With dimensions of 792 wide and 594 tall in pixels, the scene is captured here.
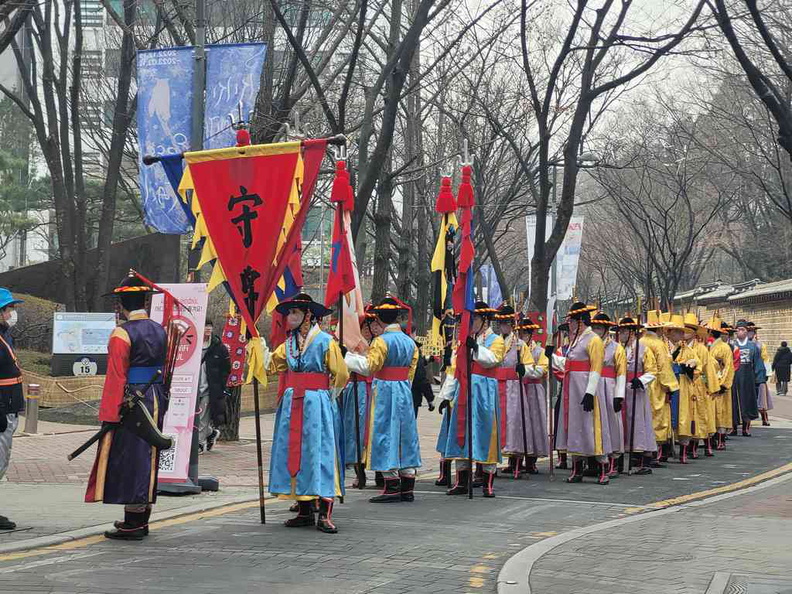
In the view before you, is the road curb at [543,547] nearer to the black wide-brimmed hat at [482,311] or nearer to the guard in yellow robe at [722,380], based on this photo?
the black wide-brimmed hat at [482,311]

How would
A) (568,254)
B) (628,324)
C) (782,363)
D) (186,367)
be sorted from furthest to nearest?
1. (782,363)
2. (568,254)
3. (628,324)
4. (186,367)

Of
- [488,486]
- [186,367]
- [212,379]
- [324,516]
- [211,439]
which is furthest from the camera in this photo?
[211,439]

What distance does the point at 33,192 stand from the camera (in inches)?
1825

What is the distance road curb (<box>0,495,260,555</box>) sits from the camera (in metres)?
8.67

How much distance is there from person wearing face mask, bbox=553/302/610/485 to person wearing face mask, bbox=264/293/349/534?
496cm

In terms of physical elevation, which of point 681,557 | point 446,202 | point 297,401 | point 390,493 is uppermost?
point 446,202

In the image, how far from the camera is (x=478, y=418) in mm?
13078

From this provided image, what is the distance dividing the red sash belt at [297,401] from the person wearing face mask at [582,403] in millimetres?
5030

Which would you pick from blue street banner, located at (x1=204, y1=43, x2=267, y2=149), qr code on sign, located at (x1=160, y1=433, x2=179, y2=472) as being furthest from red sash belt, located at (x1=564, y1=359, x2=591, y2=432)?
qr code on sign, located at (x1=160, y1=433, x2=179, y2=472)

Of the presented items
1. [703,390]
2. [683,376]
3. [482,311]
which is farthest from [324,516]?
[703,390]

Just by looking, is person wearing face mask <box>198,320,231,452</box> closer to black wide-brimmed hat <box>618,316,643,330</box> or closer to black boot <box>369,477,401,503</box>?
black boot <box>369,477,401,503</box>

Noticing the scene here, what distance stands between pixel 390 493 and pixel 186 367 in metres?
2.57

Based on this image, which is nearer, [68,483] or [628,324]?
[68,483]

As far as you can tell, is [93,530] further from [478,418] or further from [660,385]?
[660,385]
